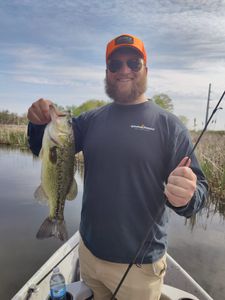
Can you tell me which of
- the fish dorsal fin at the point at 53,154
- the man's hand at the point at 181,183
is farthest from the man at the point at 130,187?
the man's hand at the point at 181,183

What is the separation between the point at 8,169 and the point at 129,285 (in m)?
12.5

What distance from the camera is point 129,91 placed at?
7.14ft

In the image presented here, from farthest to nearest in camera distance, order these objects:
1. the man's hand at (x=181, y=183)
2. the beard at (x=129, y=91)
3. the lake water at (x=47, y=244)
→ the lake water at (x=47, y=244)
the beard at (x=129, y=91)
the man's hand at (x=181, y=183)

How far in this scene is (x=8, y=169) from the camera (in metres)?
13.5

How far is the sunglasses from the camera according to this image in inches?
88.6

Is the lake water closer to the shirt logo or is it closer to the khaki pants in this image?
the khaki pants

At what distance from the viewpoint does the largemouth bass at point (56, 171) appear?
1.98 metres

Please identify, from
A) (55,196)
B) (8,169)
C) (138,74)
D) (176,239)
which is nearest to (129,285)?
(55,196)

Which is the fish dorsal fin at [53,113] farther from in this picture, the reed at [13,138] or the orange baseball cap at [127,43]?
the reed at [13,138]

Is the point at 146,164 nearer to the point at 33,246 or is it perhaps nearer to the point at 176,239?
the point at 33,246

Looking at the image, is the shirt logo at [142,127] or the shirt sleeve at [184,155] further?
the shirt logo at [142,127]

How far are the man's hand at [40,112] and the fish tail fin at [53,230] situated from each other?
28.9 inches

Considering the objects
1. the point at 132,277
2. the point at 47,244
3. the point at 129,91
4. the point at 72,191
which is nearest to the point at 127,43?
the point at 129,91

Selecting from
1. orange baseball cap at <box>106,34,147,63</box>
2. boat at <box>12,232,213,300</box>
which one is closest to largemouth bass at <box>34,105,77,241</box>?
boat at <box>12,232,213,300</box>
